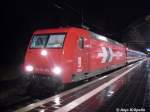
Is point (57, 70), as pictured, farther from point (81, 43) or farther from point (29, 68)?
point (81, 43)

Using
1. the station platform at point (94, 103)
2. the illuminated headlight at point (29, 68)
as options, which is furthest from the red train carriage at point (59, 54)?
the station platform at point (94, 103)

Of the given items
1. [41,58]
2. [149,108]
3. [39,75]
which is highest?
[41,58]

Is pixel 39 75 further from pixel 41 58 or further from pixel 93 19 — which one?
pixel 93 19

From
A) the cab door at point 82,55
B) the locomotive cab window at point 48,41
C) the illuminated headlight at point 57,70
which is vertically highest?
the locomotive cab window at point 48,41

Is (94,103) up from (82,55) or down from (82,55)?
down

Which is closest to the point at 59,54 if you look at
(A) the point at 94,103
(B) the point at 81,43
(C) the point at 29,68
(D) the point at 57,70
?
(D) the point at 57,70

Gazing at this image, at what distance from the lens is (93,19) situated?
3231 cm

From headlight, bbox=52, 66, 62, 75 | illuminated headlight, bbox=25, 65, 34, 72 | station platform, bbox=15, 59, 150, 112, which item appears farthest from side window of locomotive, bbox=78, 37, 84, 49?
illuminated headlight, bbox=25, 65, 34, 72

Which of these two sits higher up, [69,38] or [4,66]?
[69,38]

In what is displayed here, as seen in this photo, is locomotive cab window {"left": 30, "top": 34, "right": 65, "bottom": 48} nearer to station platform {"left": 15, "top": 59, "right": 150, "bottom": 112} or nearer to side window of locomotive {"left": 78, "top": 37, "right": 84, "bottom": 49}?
side window of locomotive {"left": 78, "top": 37, "right": 84, "bottom": 49}

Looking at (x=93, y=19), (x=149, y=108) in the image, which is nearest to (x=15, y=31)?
(x=149, y=108)

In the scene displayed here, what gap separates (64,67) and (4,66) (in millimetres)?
7647

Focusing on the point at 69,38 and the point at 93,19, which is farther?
the point at 93,19

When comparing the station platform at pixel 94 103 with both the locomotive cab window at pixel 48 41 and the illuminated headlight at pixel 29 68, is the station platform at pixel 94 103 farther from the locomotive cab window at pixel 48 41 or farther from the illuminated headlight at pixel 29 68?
the locomotive cab window at pixel 48 41
